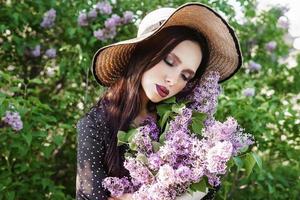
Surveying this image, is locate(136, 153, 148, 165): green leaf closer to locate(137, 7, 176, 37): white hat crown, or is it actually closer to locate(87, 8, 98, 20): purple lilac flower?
locate(137, 7, 176, 37): white hat crown

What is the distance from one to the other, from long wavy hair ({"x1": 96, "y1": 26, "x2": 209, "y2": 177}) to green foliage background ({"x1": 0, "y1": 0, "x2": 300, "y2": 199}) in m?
0.72

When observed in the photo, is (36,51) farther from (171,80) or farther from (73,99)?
(171,80)

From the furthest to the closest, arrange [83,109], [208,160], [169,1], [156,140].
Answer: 1. [169,1]
2. [83,109]
3. [156,140]
4. [208,160]

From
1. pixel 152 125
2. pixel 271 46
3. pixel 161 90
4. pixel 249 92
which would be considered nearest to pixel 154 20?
pixel 161 90

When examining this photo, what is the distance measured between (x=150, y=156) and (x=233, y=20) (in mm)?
1906

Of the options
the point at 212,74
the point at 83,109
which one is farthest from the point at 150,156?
the point at 83,109

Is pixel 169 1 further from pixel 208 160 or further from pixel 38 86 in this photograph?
pixel 208 160

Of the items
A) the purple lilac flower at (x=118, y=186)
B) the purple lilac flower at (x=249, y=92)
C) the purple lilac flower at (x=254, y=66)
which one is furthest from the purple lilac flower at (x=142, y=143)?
the purple lilac flower at (x=254, y=66)

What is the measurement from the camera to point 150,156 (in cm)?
147

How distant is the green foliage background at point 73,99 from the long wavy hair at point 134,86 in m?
0.72

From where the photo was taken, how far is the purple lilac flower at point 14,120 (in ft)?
7.23

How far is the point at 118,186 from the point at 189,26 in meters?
0.51

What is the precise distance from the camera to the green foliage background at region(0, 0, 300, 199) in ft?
8.14

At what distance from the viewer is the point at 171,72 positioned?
1.62 m
